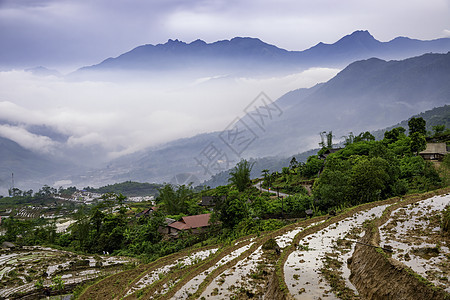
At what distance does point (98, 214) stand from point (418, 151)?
3922cm

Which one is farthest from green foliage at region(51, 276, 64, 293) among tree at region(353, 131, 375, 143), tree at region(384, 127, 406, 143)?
tree at region(353, 131, 375, 143)

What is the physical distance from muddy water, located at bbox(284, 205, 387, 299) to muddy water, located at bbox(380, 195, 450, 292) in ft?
5.76

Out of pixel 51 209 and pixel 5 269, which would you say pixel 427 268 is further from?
pixel 51 209

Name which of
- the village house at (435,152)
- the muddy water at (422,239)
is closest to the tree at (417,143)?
the village house at (435,152)

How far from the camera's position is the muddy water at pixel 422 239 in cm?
803

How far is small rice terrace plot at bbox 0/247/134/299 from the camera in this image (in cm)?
1902

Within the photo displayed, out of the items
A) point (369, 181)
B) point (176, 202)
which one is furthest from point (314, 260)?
point (176, 202)

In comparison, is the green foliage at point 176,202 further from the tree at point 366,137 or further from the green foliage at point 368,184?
the tree at point 366,137

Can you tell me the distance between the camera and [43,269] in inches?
867

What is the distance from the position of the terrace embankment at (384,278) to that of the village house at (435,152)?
34.8 m

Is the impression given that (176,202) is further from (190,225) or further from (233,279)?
(233,279)

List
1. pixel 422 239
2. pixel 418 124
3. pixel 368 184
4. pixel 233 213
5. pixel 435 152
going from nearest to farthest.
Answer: pixel 422 239 → pixel 368 184 → pixel 233 213 → pixel 435 152 → pixel 418 124

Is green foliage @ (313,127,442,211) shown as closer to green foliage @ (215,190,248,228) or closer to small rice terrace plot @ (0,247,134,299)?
green foliage @ (215,190,248,228)

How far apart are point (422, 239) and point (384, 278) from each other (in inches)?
151
